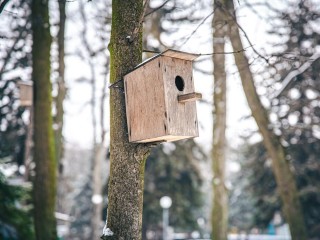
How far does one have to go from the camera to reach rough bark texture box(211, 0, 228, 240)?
25.6ft

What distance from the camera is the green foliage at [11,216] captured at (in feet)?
22.0

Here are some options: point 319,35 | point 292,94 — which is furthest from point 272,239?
point 319,35

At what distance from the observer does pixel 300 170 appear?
480 inches

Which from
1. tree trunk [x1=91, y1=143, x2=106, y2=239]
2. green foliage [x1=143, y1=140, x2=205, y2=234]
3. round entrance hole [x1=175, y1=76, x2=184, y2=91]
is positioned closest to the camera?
round entrance hole [x1=175, y1=76, x2=184, y2=91]

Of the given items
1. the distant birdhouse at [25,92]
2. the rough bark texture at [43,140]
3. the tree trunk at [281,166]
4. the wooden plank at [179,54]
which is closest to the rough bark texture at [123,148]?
the wooden plank at [179,54]

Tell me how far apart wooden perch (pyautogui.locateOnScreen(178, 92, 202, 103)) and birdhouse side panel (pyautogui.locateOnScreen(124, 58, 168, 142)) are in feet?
0.56

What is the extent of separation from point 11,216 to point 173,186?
31.7 ft

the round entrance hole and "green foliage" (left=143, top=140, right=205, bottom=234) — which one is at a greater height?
the round entrance hole

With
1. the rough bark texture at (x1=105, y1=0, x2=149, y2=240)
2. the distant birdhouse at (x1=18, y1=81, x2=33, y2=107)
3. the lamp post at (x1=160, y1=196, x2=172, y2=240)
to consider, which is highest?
the distant birdhouse at (x1=18, y1=81, x2=33, y2=107)

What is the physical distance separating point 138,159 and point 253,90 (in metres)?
4.39

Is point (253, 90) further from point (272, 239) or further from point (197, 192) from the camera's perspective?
point (272, 239)

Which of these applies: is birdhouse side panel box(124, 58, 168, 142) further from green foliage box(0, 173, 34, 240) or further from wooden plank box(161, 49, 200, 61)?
green foliage box(0, 173, 34, 240)

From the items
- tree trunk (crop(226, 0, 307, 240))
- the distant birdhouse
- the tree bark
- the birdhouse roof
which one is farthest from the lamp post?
the birdhouse roof

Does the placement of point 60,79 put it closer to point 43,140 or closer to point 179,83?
point 43,140
